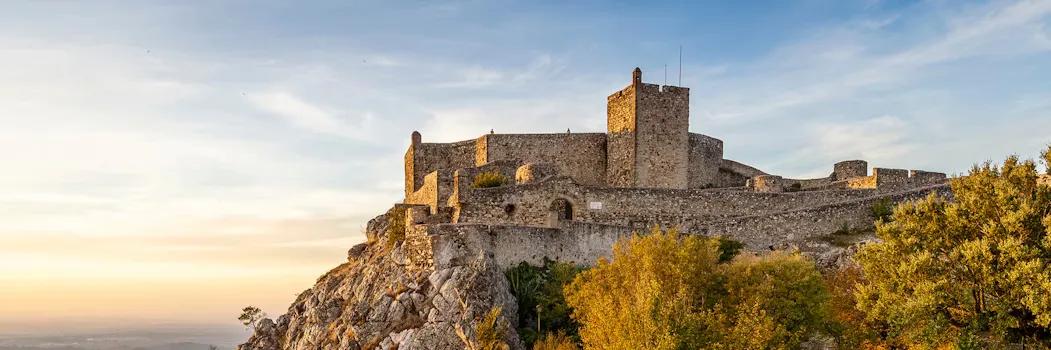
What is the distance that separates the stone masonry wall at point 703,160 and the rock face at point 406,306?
1953 cm

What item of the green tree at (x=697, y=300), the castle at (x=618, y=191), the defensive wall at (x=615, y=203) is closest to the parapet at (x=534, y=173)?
the castle at (x=618, y=191)

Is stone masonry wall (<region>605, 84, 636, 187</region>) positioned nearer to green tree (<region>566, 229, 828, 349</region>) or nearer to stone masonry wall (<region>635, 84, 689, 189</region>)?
stone masonry wall (<region>635, 84, 689, 189</region>)

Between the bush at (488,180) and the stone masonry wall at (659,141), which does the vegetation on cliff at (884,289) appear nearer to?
the bush at (488,180)

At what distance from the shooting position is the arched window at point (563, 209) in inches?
1829

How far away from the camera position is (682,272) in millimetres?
32344

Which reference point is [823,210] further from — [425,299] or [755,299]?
[425,299]

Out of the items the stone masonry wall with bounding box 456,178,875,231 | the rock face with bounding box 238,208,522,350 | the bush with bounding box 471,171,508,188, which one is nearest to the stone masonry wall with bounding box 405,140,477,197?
the bush with bounding box 471,171,508,188

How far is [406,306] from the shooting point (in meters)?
40.6

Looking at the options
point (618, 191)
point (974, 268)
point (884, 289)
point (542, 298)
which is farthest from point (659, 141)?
point (974, 268)

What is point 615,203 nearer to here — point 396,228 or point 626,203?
point 626,203

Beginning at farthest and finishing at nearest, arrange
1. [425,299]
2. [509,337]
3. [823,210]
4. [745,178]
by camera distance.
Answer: [745,178], [823,210], [425,299], [509,337]

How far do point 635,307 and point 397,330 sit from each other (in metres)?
13.0

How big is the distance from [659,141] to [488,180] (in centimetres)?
1168

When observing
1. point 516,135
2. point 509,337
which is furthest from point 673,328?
point 516,135
